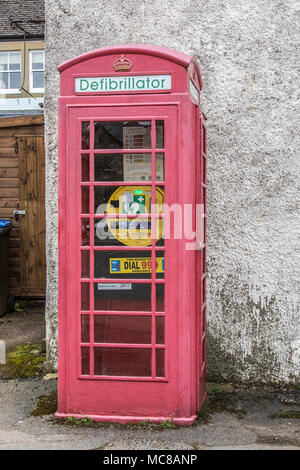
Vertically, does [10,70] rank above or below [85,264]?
above

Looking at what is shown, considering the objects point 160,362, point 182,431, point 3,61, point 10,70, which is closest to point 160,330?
point 160,362

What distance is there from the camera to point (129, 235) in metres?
4.06

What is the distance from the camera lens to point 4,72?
2422 centimetres

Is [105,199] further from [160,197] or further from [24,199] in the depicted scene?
[24,199]

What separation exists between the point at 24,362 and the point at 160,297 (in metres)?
2.15

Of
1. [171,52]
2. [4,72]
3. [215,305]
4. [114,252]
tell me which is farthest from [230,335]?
[4,72]

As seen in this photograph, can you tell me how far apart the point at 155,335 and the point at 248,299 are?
118 centimetres

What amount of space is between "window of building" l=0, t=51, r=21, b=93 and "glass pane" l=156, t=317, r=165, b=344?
2167cm

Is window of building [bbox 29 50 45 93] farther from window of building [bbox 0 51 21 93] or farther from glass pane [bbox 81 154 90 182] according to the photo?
glass pane [bbox 81 154 90 182]

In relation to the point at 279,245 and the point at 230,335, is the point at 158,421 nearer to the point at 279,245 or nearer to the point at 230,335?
the point at 230,335

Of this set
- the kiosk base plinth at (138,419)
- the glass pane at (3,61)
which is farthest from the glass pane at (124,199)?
the glass pane at (3,61)

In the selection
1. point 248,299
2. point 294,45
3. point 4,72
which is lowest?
point 248,299

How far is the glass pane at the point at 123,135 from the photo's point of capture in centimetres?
396

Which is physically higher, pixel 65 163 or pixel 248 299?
pixel 65 163
